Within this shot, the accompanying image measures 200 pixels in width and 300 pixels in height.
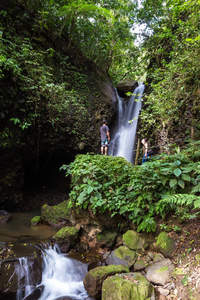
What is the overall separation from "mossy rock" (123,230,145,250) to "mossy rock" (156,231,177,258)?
509mm

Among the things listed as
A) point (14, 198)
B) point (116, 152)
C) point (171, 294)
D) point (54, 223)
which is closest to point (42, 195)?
point (14, 198)

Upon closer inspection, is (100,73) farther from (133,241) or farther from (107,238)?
(133,241)

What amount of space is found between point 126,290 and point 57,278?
2132 millimetres

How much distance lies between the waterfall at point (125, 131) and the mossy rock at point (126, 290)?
883 cm

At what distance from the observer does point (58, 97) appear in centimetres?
849

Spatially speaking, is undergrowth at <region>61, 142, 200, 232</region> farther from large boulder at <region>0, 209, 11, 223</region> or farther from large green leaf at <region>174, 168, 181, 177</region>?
large boulder at <region>0, 209, 11, 223</region>

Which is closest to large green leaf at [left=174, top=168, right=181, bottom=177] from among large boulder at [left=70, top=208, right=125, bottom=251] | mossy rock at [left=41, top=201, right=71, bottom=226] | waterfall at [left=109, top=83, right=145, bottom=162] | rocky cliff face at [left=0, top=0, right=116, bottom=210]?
large boulder at [left=70, top=208, right=125, bottom=251]

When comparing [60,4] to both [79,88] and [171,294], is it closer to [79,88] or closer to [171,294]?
[79,88]

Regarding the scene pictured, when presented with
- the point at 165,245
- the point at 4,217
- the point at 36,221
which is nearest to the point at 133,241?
the point at 165,245

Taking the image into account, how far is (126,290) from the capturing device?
3.14 m

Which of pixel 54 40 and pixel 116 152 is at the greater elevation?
pixel 54 40

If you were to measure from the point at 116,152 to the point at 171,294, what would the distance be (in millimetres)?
9571

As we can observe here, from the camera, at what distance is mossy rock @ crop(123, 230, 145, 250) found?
14.5 feet

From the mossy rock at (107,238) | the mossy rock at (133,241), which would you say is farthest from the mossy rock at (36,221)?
the mossy rock at (133,241)
